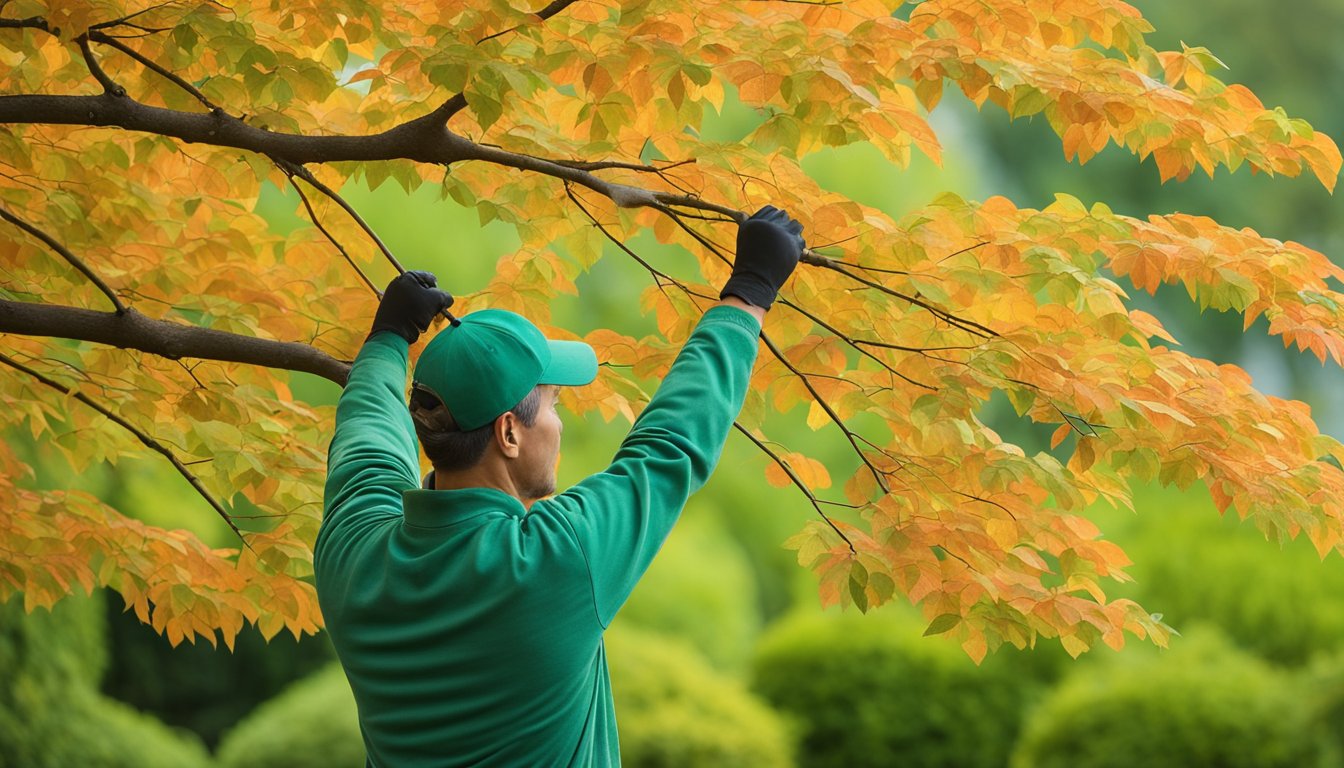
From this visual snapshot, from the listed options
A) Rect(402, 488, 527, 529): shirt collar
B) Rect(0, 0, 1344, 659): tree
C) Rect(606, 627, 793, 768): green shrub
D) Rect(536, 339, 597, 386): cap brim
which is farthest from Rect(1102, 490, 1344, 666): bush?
Rect(402, 488, 527, 529): shirt collar

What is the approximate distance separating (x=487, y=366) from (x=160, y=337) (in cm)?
112

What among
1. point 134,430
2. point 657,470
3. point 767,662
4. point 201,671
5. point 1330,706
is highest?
point 657,470

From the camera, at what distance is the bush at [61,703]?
6414mm

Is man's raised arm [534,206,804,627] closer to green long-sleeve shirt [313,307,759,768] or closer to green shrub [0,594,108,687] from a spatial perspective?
green long-sleeve shirt [313,307,759,768]

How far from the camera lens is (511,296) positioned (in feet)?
10.4

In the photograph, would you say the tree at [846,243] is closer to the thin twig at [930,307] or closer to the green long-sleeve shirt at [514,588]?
the thin twig at [930,307]

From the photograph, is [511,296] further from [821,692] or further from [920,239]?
[821,692]

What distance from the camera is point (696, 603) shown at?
10352 millimetres

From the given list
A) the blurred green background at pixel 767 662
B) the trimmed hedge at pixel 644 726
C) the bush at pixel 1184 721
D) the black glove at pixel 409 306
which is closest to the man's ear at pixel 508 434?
the black glove at pixel 409 306


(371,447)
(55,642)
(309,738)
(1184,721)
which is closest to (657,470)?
(371,447)

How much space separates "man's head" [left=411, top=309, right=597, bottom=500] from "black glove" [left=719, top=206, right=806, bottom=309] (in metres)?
0.30

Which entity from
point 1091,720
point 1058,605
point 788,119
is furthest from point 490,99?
point 1091,720

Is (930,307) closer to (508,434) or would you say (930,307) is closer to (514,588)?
(508,434)

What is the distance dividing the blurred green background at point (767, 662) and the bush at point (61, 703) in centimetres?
1
